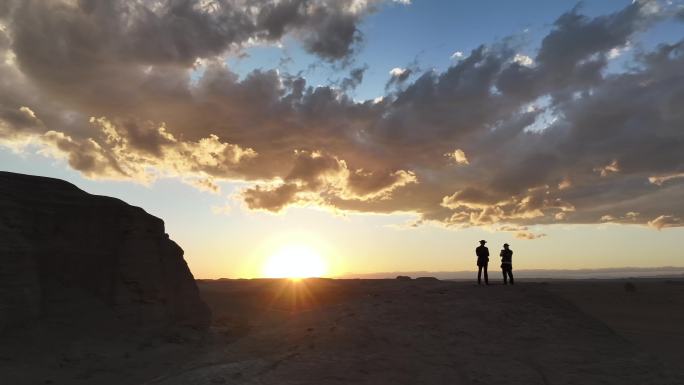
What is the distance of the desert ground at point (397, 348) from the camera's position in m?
12.3

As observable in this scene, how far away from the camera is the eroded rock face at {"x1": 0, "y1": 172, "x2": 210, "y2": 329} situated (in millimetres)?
18109

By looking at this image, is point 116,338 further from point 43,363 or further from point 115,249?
point 115,249

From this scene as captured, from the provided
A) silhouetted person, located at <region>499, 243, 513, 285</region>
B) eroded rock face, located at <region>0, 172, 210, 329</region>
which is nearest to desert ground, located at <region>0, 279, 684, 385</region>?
eroded rock face, located at <region>0, 172, 210, 329</region>

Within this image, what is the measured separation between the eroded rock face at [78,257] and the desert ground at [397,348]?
0.92 meters

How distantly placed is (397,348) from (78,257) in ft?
47.1

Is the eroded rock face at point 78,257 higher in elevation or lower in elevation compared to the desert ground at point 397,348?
higher

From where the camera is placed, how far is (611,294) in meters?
32.4

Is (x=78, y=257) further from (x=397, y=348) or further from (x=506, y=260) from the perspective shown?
(x=506, y=260)

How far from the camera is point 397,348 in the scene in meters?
13.8

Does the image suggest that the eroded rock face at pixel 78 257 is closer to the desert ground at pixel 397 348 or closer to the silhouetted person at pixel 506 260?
the desert ground at pixel 397 348

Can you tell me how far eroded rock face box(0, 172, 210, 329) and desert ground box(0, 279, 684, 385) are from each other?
925mm

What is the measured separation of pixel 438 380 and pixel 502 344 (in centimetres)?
310

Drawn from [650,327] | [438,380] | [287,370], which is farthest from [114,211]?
[650,327]

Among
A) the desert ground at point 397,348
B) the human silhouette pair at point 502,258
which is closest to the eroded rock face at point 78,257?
the desert ground at point 397,348
